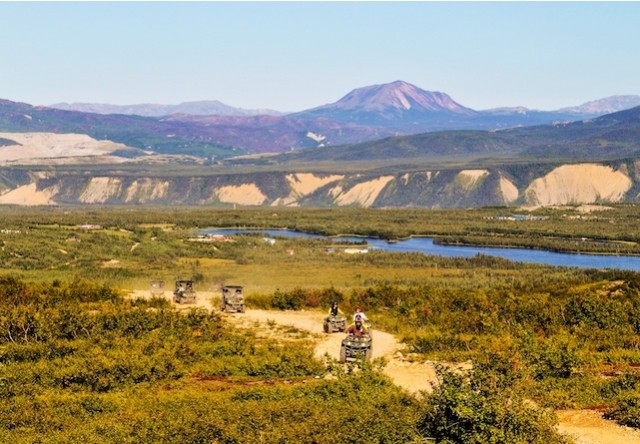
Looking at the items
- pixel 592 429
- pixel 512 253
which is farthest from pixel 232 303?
pixel 512 253

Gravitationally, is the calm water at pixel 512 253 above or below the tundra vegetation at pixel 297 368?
below

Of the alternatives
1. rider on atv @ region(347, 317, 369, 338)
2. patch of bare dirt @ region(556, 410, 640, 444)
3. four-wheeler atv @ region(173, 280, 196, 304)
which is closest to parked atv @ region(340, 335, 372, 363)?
rider on atv @ region(347, 317, 369, 338)

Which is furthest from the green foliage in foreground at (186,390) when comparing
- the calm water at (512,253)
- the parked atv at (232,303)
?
the calm water at (512,253)

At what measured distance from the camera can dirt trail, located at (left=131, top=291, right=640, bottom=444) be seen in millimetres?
22312

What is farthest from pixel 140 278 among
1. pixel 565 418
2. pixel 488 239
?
pixel 488 239

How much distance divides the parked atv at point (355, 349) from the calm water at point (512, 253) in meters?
62.0

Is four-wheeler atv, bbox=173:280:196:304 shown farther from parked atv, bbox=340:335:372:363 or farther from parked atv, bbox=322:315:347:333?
parked atv, bbox=340:335:372:363

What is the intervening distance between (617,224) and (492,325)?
102206 millimetres

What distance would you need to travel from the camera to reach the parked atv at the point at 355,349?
30812 millimetres

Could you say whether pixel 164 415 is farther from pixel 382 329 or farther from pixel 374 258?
pixel 374 258

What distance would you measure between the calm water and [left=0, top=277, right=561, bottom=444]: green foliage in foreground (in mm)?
62305

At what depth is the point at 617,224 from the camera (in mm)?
133125

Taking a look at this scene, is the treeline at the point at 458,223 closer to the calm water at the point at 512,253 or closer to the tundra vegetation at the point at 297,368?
the calm water at the point at 512,253

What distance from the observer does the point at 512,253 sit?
104938mm
